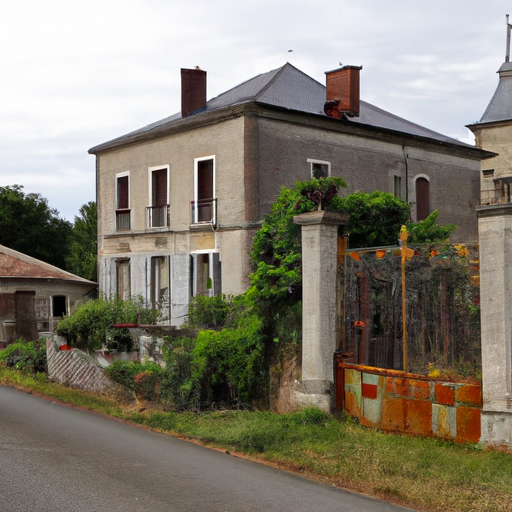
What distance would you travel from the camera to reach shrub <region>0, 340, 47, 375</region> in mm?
17250

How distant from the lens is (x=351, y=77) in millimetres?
22703

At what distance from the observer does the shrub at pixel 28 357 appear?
1725 centimetres

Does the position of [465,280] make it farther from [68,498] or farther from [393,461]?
[68,498]

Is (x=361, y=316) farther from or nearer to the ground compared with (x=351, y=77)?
nearer to the ground

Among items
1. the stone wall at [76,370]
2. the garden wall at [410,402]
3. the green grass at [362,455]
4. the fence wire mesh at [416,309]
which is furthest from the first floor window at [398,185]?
the green grass at [362,455]

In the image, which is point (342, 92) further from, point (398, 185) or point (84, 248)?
point (84, 248)

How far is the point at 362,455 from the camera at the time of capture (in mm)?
8375

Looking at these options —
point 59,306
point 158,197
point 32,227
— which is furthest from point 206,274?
point 32,227

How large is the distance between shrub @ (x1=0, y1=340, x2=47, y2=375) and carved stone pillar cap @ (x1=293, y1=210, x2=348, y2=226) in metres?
9.16

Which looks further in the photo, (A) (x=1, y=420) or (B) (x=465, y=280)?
(A) (x=1, y=420)

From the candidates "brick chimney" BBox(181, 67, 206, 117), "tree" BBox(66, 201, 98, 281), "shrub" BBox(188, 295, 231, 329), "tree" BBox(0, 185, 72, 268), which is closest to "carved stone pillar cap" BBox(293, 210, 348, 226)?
"shrub" BBox(188, 295, 231, 329)

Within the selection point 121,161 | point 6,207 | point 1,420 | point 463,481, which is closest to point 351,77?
point 121,161

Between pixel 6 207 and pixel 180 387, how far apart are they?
3304cm

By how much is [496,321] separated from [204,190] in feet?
45.1
